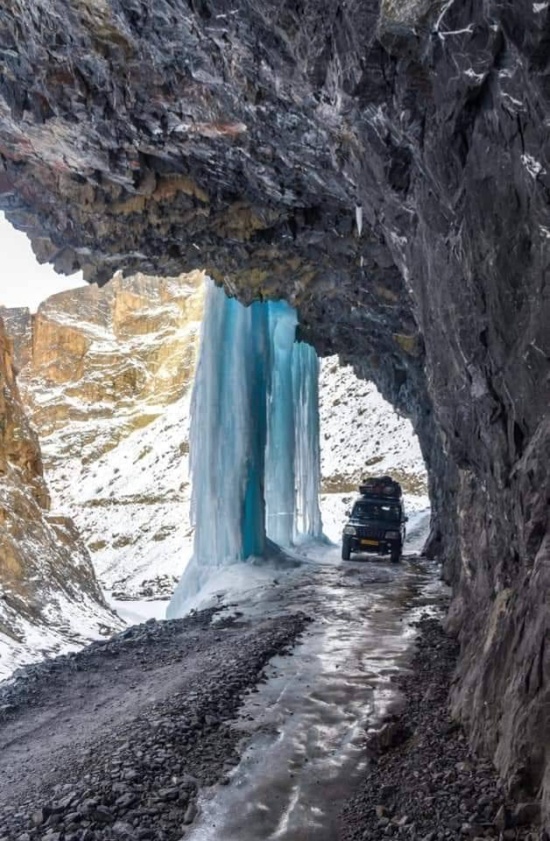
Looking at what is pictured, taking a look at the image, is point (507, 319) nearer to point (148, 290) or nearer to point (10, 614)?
point (10, 614)

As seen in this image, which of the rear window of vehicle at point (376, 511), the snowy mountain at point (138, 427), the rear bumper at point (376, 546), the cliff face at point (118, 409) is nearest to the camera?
the rear bumper at point (376, 546)

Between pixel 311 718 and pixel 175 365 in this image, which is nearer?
pixel 311 718

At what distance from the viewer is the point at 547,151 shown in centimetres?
438

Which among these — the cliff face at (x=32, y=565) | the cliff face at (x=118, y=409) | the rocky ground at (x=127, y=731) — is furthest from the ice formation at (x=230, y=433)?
the cliff face at (x=118, y=409)

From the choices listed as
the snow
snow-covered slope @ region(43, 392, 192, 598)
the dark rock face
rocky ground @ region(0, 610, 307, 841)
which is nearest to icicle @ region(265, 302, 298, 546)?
snow-covered slope @ region(43, 392, 192, 598)

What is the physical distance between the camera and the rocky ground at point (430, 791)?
4.16 metres

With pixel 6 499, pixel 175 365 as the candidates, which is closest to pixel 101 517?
pixel 175 365

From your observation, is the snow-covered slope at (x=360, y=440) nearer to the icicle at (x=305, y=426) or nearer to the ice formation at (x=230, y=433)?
the icicle at (x=305, y=426)

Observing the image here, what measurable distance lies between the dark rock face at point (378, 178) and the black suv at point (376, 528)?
8436mm

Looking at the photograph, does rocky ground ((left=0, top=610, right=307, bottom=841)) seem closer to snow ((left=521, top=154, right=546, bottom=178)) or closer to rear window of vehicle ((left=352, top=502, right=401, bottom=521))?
snow ((left=521, top=154, right=546, bottom=178))

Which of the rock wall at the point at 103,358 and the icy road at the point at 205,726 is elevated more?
the rock wall at the point at 103,358

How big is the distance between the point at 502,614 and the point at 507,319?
2.53 m

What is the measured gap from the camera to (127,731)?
6.75 meters

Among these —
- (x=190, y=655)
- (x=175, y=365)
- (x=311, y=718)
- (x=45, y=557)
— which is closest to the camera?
(x=311, y=718)
